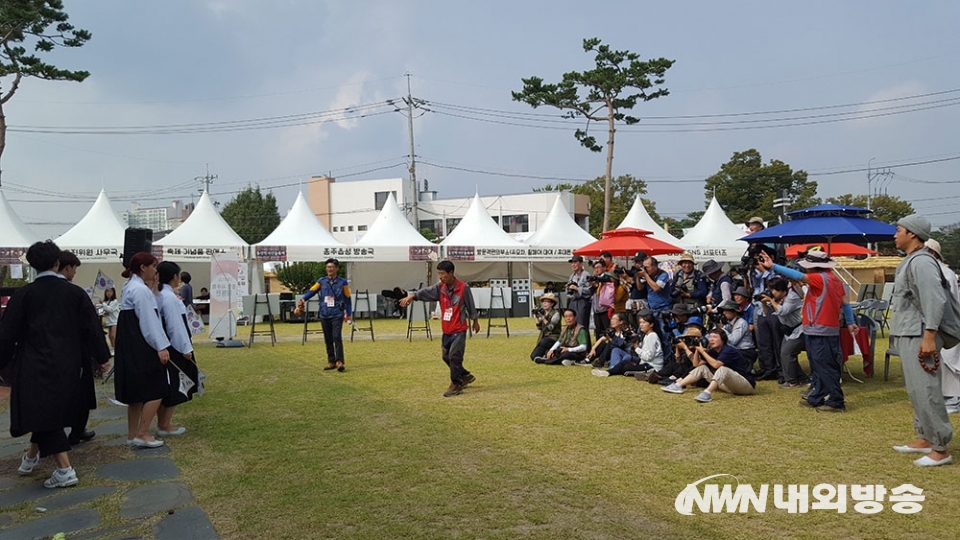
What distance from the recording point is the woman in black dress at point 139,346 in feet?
18.1

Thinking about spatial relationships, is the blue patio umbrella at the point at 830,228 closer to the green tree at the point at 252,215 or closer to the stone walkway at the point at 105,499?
the stone walkway at the point at 105,499

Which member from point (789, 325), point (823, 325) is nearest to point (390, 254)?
point (789, 325)

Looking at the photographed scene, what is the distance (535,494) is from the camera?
431 centimetres

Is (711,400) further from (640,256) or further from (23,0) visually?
(23,0)

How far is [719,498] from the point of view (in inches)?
164

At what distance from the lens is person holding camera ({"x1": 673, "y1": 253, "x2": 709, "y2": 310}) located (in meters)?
9.71

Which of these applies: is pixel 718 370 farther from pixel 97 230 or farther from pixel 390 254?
pixel 97 230

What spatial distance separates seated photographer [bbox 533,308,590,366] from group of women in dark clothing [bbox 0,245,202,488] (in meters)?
5.90

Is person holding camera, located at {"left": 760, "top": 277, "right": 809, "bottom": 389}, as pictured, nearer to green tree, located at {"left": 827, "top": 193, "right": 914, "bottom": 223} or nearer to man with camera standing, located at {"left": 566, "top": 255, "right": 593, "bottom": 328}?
man with camera standing, located at {"left": 566, "top": 255, "right": 593, "bottom": 328}

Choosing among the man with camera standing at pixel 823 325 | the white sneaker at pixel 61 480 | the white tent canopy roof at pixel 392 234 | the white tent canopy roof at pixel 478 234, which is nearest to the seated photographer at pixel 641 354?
the man with camera standing at pixel 823 325

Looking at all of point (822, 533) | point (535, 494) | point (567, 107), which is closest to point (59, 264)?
point (535, 494)

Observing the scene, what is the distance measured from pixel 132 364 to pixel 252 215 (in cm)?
5002

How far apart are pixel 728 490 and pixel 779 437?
1.62 m

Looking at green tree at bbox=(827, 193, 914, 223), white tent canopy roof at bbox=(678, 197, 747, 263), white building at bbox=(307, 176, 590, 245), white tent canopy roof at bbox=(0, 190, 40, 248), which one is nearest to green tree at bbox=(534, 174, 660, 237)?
white building at bbox=(307, 176, 590, 245)
